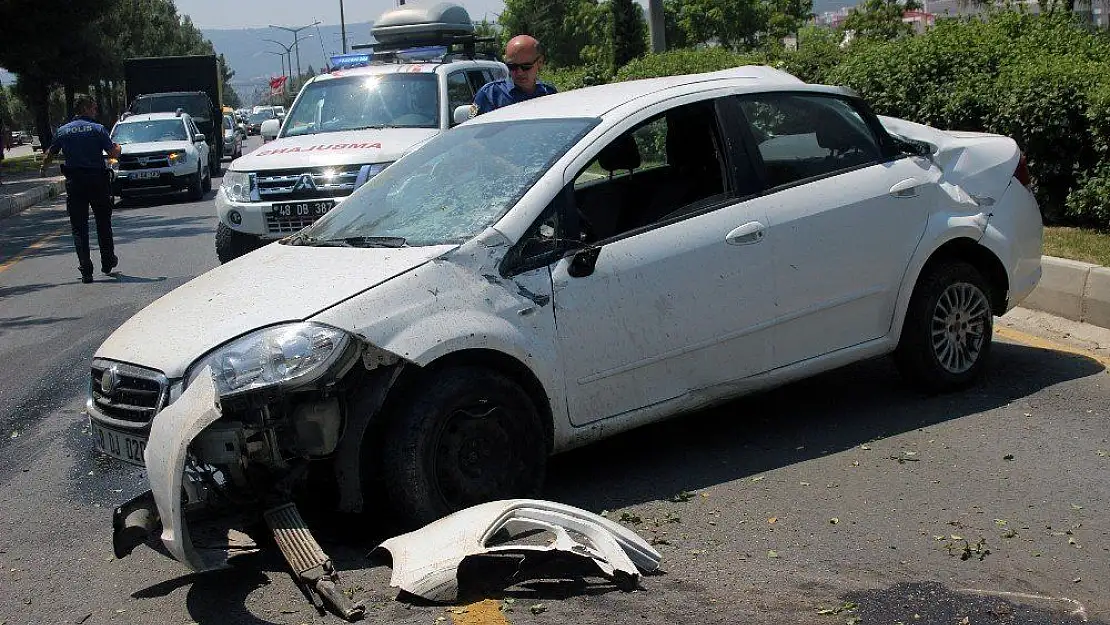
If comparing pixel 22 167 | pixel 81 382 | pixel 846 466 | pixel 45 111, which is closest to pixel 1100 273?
pixel 846 466

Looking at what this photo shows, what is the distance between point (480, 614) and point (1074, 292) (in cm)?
541

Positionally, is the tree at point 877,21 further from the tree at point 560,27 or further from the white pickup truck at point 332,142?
the tree at point 560,27

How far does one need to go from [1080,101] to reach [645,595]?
739 cm

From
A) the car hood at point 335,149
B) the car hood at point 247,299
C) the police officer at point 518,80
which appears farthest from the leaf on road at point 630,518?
the car hood at point 335,149

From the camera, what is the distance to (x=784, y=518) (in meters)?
4.92

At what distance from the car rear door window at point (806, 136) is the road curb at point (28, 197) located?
Answer: 21373mm

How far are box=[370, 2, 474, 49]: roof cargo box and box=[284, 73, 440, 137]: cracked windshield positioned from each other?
4.93 m

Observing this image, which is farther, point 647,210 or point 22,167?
point 22,167

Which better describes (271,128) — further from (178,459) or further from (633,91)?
(178,459)

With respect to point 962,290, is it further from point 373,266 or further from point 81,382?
point 81,382

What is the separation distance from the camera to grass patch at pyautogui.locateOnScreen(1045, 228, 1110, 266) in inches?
348

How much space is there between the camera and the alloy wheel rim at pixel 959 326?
6398mm

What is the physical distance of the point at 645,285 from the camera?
5.35 meters

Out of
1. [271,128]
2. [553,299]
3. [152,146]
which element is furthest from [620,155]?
[152,146]
